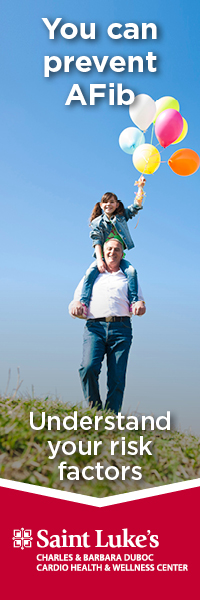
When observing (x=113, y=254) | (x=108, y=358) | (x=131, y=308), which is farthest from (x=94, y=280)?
(x=108, y=358)

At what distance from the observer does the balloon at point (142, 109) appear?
5254 mm

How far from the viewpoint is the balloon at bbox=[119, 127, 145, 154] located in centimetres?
568

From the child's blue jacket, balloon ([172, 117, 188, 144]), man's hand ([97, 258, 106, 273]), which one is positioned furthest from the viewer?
balloon ([172, 117, 188, 144])

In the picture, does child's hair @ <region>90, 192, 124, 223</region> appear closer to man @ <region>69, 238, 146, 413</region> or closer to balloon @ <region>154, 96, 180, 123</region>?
man @ <region>69, 238, 146, 413</region>

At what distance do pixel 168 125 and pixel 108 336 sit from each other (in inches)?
101

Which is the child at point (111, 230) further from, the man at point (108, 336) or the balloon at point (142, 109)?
the balloon at point (142, 109)

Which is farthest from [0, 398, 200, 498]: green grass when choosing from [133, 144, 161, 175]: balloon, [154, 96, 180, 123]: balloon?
[154, 96, 180, 123]: balloon

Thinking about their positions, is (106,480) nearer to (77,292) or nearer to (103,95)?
(77,292)

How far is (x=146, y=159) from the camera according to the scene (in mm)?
5215

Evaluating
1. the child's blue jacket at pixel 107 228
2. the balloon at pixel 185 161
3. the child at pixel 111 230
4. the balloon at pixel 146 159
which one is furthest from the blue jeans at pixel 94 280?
the balloon at pixel 185 161

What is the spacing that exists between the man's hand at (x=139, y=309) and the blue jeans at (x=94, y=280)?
2.5 inches

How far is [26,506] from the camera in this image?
2.34m

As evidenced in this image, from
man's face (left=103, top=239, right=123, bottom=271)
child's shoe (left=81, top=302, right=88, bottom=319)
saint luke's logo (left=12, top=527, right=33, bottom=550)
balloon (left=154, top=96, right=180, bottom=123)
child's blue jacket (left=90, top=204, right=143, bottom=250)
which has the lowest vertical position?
saint luke's logo (left=12, top=527, right=33, bottom=550)

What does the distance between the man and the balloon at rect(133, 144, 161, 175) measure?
1.47 m
